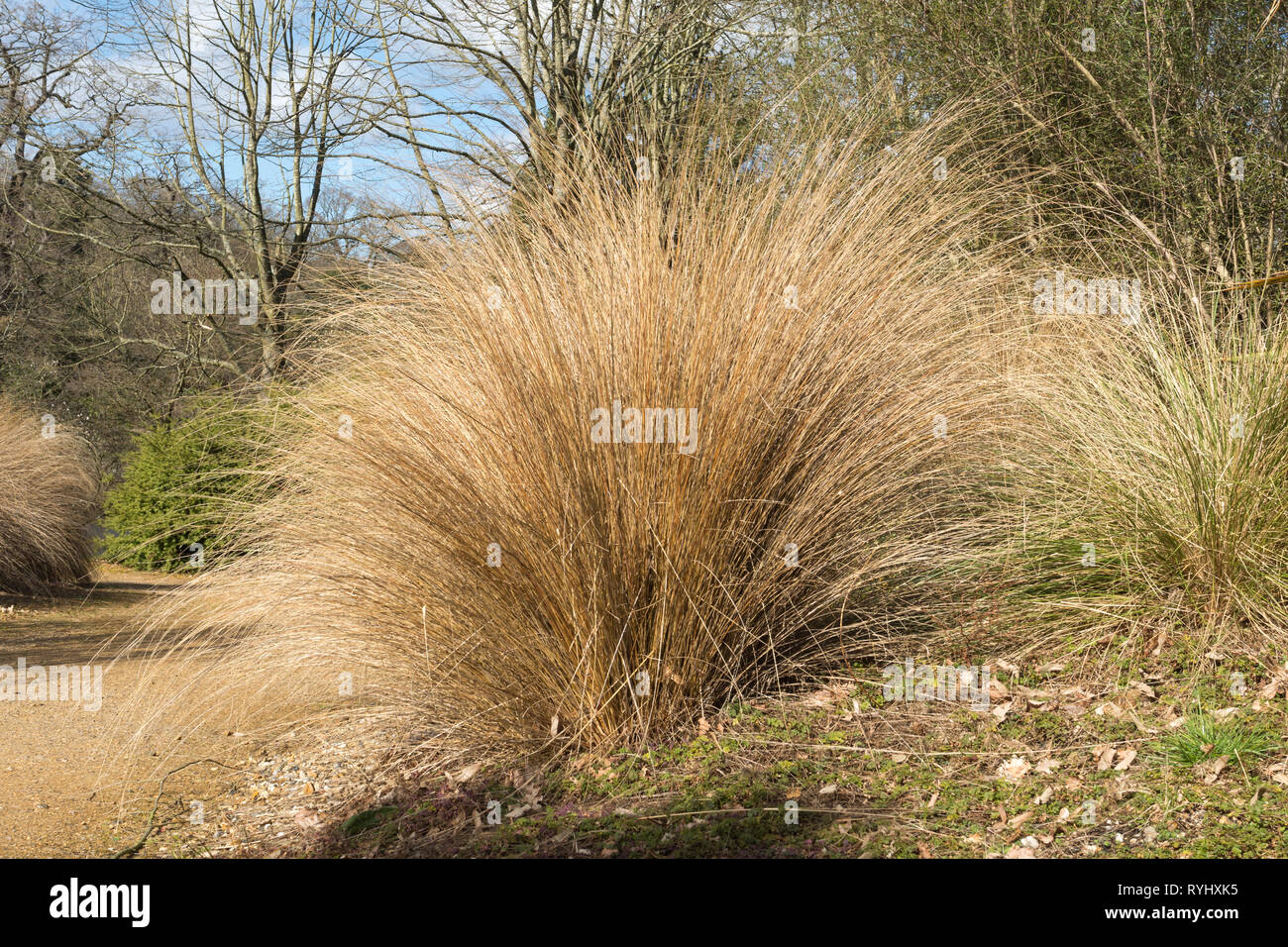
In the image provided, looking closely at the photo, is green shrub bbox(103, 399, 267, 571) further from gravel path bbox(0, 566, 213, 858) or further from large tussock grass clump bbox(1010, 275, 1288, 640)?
large tussock grass clump bbox(1010, 275, 1288, 640)

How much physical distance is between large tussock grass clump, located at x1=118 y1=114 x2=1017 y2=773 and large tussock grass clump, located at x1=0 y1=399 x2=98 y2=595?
5.60 m

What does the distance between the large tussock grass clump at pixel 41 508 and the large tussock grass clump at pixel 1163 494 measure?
8200 mm

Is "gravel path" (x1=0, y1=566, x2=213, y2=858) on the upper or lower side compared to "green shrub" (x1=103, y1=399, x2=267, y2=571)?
lower

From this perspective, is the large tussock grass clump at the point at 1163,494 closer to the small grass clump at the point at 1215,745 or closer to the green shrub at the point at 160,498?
the small grass clump at the point at 1215,745

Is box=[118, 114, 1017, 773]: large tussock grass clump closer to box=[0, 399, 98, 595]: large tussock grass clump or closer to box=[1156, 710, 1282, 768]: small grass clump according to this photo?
box=[1156, 710, 1282, 768]: small grass clump

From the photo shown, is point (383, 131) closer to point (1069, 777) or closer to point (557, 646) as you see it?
point (557, 646)

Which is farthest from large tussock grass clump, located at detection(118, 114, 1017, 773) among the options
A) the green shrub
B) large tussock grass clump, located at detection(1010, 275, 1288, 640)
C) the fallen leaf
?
the green shrub

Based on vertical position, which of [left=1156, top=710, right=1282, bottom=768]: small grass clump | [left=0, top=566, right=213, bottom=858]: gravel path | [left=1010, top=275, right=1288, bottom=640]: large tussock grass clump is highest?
[left=1010, top=275, right=1288, bottom=640]: large tussock grass clump

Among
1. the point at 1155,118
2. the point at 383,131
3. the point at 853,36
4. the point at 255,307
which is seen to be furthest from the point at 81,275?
the point at 1155,118

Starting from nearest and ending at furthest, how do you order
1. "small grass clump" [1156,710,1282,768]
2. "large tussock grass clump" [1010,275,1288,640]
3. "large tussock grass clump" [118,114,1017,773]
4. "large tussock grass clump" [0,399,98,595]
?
"small grass clump" [1156,710,1282,768], "large tussock grass clump" [118,114,1017,773], "large tussock grass clump" [1010,275,1288,640], "large tussock grass clump" [0,399,98,595]

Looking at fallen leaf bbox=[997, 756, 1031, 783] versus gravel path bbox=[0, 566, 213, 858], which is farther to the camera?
gravel path bbox=[0, 566, 213, 858]

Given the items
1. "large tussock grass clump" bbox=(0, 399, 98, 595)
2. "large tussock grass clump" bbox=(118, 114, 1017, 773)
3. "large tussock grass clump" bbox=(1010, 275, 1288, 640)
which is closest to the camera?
"large tussock grass clump" bbox=(118, 114, 1017, 773)

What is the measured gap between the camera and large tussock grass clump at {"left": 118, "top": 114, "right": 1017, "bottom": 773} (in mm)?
3174

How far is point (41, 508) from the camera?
28.2 feet
